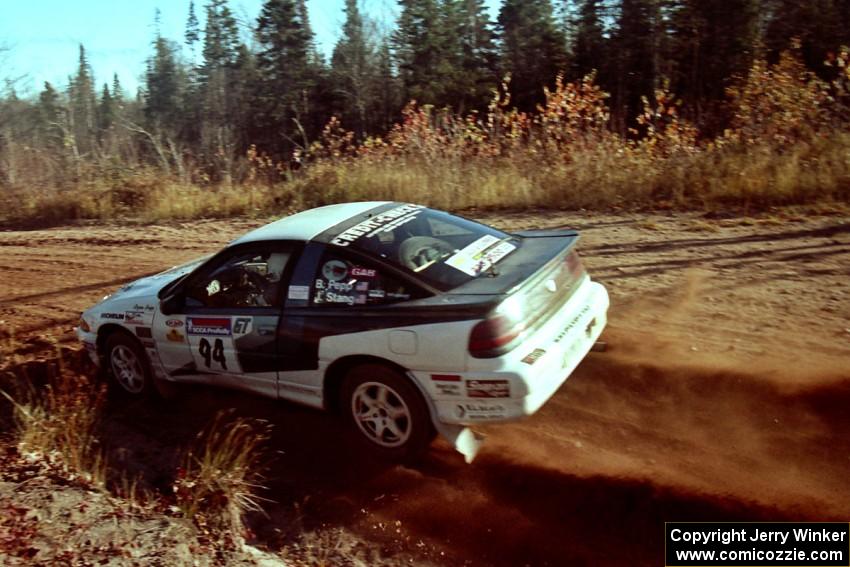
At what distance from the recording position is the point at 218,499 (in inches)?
158

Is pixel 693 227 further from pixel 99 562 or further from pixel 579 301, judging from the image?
pixel 99 562

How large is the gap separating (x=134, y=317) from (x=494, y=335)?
3292mm

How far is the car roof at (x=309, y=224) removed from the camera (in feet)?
16.1

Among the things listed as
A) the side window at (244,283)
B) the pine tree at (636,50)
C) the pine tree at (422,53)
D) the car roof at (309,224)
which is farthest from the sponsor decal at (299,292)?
the pine tree at (422,53)

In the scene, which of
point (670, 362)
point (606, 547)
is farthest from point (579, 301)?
point (606, 547)

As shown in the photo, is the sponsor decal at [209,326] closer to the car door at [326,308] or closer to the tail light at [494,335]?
the car door at [326,308]

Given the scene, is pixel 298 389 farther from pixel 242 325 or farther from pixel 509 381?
pixel 509 381

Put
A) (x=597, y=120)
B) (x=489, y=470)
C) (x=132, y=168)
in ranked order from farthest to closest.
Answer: (x=132, y=168)
(x=597, y=120)
(x=489, y=470)

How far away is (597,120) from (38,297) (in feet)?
29.1

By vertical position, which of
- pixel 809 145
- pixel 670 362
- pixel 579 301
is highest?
pixel 809 145

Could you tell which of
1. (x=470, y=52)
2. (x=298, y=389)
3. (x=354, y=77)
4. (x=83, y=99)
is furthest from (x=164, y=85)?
(x=298, y=389)

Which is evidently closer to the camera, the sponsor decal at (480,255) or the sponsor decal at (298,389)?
the sponsor decal at (480,255)

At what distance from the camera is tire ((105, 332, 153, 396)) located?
577 cm

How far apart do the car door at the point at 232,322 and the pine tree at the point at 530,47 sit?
37.2 metres
